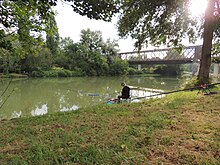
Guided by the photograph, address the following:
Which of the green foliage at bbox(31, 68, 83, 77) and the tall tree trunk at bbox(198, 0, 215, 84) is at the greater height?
the tall tree trunk at bbox(198, 0, 215, 84)

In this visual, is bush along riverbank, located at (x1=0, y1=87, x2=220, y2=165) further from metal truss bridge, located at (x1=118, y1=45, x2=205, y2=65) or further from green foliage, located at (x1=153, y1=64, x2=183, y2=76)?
green foliage, located at (x1=153, y1=64, x2=183, y2=76)

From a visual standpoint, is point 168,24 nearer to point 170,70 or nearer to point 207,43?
point 207,43

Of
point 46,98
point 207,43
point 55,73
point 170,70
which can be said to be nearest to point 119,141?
point 207,43

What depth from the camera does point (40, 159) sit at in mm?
1942

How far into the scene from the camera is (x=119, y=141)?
2305mm

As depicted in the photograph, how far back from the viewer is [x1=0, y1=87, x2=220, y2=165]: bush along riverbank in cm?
190

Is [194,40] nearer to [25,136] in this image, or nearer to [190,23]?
[190,23]

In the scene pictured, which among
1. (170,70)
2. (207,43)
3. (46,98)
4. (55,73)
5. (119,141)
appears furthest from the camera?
(170,70)

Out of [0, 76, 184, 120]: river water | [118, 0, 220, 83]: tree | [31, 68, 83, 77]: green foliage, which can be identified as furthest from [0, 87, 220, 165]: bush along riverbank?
[31, 68, 83, 77]: green foliage

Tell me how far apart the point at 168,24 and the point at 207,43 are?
1892 mm

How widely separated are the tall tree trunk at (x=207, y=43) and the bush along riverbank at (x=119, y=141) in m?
4.81

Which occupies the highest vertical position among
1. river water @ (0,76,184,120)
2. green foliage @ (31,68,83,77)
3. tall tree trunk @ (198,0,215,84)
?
tall tree trunk @ (198,0,215,84)

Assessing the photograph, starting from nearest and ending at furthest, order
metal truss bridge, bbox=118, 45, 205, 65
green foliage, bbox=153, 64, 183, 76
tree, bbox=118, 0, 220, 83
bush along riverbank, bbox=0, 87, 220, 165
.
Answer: bush along riverbank, bbox=0, 87, 220, 165
tree, bbox=118, 0, 220, 83
metal truss bridge, bbox=118, 45, 205, 65
green foliage, bbox=153, 64, 183, 76

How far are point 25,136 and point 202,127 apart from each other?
2.73 metres
